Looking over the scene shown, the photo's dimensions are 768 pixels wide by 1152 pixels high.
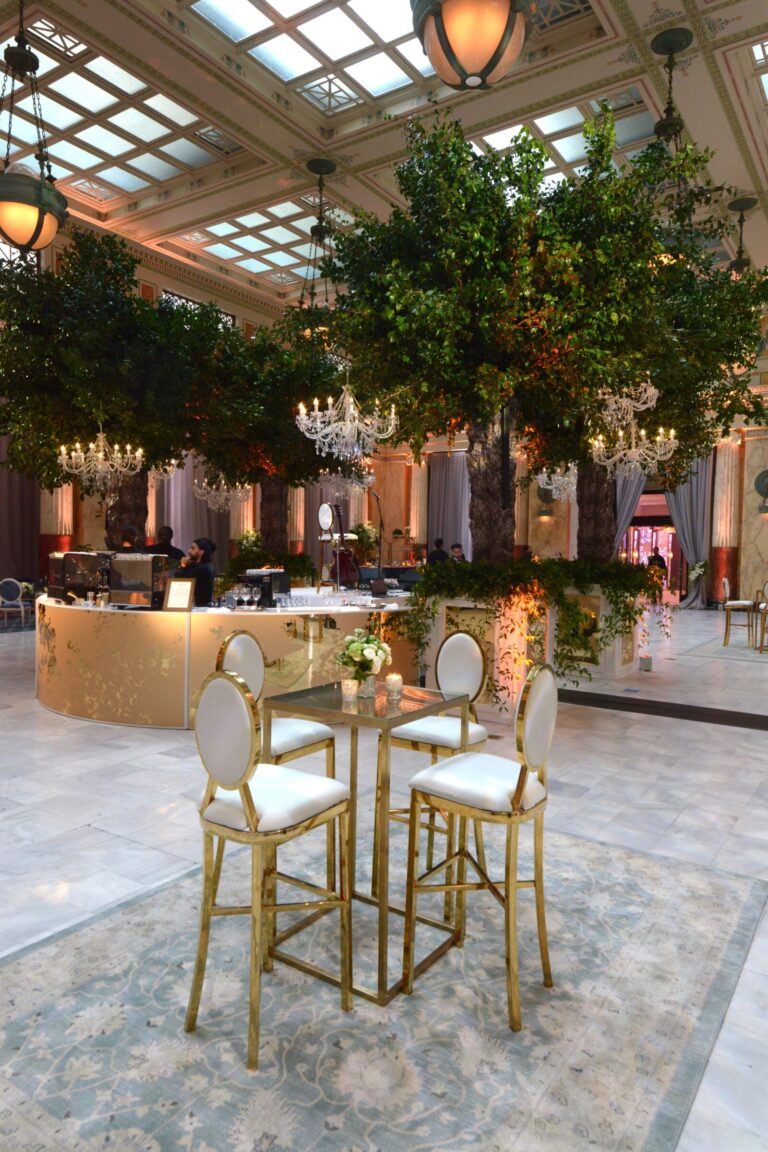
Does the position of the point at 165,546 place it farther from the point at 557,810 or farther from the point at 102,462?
the point at 557,810

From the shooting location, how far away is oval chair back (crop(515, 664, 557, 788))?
2.37 meters

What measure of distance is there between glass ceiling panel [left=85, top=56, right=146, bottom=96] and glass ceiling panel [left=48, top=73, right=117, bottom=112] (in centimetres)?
21

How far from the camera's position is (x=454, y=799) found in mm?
2504

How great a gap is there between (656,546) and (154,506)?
12222mm

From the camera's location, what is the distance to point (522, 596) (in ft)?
20.7

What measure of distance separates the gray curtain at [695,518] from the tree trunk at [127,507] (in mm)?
12112

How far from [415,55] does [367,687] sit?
7.49m

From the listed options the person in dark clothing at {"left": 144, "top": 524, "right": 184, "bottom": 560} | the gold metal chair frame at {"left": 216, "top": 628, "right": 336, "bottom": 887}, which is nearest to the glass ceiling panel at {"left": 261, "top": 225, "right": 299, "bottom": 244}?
the person in dark clothing at {"left": 144, "top": 524, "right": 184, "bottom": 560}

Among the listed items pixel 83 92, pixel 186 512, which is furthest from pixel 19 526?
pixel 83 92

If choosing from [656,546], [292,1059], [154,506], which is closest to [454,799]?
[292,1059]

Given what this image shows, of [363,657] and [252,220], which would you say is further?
[252,220]

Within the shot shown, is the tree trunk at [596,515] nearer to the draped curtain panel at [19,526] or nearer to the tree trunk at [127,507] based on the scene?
the tree trunk at [127,507]

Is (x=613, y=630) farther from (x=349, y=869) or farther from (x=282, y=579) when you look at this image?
(x=349, y=869)

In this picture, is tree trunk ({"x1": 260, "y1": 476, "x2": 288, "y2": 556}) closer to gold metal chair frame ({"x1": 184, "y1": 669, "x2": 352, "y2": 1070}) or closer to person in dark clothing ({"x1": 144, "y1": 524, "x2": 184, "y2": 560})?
person in dark clothing ({"x1": 144, "y1": 524, "x2": 184, "y2": 560})
